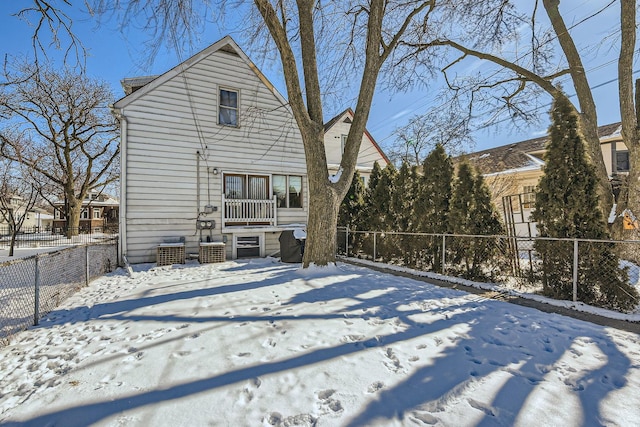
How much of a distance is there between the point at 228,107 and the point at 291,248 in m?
5.17

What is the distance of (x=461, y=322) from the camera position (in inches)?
148

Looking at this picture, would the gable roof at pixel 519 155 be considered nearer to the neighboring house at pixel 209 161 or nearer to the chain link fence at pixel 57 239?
the neighboring house at pixel 209 161

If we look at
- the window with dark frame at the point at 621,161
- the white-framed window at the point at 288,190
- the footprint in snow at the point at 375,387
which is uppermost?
the window with dark frame at the point at 621,161

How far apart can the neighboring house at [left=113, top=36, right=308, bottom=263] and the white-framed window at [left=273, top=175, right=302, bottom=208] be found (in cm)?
4

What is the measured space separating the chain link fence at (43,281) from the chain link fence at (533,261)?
6.94 metres

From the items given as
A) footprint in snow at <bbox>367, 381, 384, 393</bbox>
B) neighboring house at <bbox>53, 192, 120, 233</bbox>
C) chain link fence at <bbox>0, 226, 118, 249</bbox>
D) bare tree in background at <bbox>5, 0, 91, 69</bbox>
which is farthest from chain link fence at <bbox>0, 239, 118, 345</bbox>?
neighboring house at <bbox>53, 192, 120, 233</bbox>

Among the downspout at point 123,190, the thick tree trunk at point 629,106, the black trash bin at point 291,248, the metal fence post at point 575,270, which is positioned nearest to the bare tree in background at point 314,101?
the black trash bin at point 291,248

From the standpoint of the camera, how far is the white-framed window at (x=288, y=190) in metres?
10.7

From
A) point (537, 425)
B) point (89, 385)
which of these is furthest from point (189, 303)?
point (537, 425)

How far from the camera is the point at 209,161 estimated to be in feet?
30.9

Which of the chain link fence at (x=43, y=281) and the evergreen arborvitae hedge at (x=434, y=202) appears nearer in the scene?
the chain link fence at (x=43, y=281)

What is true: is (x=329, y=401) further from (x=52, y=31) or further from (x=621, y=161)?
(x=621, y=161)

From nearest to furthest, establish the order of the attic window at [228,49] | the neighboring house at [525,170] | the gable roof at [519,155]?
1. the attic window at [228,49]
2. the neighboring house at [525,170]
3. the gable roof at [519,155]

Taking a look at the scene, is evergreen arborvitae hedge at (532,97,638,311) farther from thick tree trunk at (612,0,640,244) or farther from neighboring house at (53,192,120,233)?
neighboring house at (53,192,120,233)
